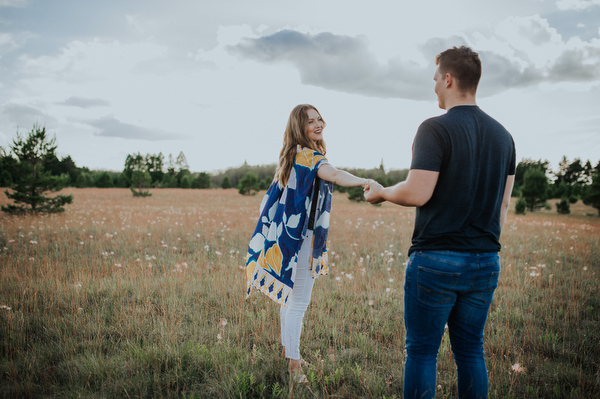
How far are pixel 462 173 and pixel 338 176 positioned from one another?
3.36 feet

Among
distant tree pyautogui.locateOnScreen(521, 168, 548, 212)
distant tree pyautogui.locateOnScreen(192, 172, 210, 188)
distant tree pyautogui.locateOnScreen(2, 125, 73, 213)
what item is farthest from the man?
distant tree pyautogui.locateOnScreen(192, 172, 210, 188)

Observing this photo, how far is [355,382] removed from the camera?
303 centimetres

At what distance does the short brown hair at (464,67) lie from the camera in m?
1.90

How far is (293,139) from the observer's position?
2879mm

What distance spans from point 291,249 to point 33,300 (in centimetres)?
426

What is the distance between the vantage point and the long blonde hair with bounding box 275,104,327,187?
2828 millimetres

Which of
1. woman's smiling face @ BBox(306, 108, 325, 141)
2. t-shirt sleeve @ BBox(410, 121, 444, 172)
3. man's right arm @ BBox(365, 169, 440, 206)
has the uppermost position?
woman's smiling face @ BBox(306, 108, 325, 141)

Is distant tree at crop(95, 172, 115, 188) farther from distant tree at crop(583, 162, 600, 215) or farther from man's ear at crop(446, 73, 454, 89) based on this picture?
man's ear at crop(446, 73, 454, 89)

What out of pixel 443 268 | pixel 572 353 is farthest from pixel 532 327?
pixel 443 268

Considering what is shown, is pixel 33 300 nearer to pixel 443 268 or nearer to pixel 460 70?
pixel 443 268

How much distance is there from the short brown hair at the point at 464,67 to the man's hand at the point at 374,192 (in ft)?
2.97

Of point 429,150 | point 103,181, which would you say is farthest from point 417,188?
point 103,181

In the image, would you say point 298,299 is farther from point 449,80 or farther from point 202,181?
point 202,181

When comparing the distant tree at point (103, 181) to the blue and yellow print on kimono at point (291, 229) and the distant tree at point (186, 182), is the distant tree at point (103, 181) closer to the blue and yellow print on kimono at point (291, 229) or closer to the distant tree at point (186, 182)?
the distant tree at point (186, 182)
